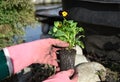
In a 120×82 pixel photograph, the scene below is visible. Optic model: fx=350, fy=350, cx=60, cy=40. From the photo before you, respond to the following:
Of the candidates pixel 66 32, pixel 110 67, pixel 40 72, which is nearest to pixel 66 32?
pixel 66 32

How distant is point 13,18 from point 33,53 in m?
1.29

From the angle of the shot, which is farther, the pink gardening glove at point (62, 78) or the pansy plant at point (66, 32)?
the pansy plant at point (66, 32)

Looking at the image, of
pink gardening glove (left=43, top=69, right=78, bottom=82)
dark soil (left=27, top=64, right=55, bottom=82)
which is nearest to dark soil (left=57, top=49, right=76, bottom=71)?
dark soil (left=27, top=64, right=55, bottom=82)

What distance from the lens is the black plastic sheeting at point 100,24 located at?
630cm

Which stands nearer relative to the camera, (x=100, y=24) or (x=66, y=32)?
(x=66, y=32)

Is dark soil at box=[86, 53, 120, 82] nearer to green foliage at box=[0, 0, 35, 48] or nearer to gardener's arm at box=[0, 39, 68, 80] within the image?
gardener's arm at box=[0, 39, 68, 80]

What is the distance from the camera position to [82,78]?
17.5ft

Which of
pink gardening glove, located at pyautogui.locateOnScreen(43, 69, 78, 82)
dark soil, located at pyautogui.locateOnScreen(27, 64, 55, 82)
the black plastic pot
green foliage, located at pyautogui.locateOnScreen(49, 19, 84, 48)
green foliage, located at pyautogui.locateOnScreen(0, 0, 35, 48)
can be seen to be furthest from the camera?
the black plastic pot

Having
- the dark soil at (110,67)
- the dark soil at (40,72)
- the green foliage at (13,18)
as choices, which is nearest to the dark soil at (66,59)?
the dark soil at (40,72)

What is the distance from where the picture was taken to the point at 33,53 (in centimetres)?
496

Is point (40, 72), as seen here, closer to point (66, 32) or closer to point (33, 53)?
point (66, 32)

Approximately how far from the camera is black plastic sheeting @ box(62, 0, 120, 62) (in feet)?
20.7

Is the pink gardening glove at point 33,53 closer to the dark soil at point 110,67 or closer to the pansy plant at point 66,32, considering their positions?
the pansy plant at point 66,32

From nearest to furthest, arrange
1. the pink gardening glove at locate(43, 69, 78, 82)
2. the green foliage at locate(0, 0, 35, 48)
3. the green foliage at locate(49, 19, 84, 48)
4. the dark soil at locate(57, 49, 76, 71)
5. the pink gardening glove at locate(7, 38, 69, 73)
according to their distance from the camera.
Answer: the pink gardening glove at locate(43, 69, 78, 82)
the pink gardening glove at locate(7, 38, 69, 73)
the dark soil at locate(57, 49, 76, 71)
the green foliage at locate(49, 19, 84, 48)
the green foliage at locate(0, 0, 35, 48)
